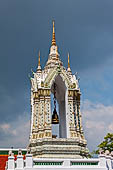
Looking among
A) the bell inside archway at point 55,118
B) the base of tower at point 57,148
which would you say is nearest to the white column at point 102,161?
the base of tower at point 57,148

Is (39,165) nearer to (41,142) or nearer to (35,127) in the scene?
(41,142)

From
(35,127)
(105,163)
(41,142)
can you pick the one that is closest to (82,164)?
(105,163)

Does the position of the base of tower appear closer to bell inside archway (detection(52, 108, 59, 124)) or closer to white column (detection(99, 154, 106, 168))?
bell inside archway (detection(52, 108, 59, 124))

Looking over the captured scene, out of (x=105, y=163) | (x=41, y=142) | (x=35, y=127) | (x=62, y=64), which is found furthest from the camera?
(x=62, y=64)

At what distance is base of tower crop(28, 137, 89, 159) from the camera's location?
59.5 feet

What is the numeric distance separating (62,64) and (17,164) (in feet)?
41.2

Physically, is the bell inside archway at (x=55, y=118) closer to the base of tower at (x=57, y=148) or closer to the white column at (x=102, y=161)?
the base of tower at (x=57, y=148)

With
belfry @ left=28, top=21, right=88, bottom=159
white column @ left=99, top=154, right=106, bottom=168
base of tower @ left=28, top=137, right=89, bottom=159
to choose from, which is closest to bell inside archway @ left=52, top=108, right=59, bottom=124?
belfry @ left=28, top=21, right=88, bottom=159

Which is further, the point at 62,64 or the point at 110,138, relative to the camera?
the point at 110,138

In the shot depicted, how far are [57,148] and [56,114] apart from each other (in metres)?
4.13

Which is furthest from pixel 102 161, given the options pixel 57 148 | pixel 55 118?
pixel 55 118

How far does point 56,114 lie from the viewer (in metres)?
21.9

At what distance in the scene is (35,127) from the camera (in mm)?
19797

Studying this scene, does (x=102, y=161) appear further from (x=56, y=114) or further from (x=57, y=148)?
(x=56, y=114)
